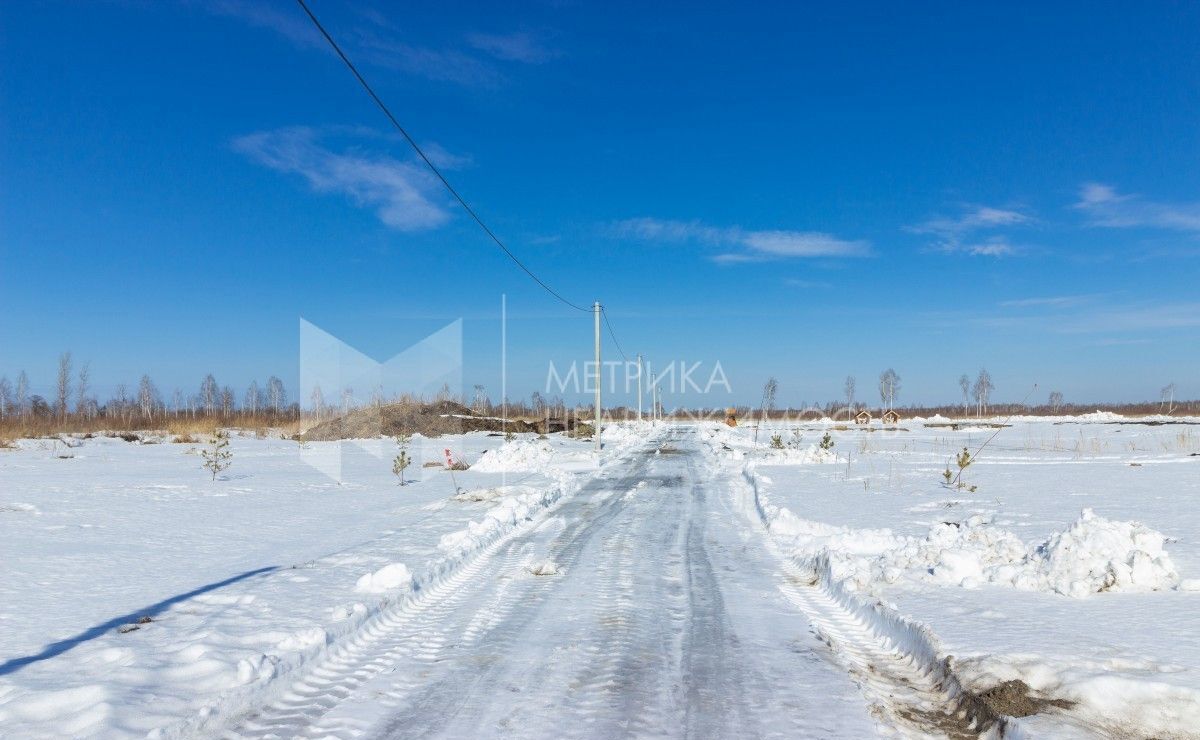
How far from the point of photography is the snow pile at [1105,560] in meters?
6.14

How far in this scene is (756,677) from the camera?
15.2ft

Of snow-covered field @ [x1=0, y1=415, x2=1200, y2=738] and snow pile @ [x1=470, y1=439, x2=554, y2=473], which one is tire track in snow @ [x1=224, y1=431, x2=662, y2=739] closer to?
snow-covered field @ [x1=0, y1=415, x2=1200, y2=738]

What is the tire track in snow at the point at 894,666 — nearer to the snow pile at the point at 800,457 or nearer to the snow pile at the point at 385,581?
the snow pile at the point at 385,581

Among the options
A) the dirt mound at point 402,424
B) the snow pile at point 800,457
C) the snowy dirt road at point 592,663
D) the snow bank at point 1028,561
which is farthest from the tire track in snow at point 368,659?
the dirt mound at point 402,424

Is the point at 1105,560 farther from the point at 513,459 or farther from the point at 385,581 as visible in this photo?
the point at 513,459

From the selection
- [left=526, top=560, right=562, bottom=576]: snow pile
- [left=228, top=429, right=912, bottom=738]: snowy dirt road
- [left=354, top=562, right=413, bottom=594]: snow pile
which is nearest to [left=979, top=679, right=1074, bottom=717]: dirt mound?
[left=228, top=429, right=912, bottom=738]: snowy dirt road

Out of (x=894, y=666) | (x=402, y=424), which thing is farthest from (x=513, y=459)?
(x=402, y=424)

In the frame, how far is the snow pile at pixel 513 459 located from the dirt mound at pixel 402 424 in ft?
80.1

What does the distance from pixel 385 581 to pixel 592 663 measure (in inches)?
116

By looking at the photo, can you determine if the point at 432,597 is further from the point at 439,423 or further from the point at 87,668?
the point at 439,423

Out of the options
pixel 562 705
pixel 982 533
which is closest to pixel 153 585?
pixel 562 705

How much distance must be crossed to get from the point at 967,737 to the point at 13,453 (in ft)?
117

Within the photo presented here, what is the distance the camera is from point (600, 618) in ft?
19.7

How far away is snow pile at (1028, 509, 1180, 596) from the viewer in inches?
242
